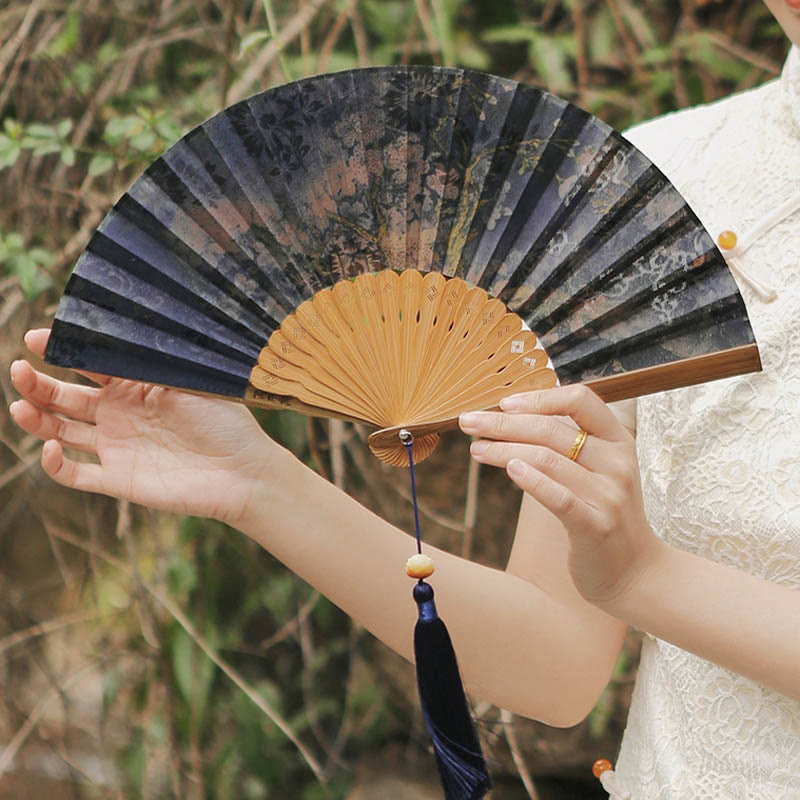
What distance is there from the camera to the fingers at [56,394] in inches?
30.8

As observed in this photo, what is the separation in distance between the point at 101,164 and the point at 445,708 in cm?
102

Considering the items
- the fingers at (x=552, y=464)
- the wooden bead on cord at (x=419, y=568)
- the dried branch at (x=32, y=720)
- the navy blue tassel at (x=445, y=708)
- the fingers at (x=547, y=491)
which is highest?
the fingers at (x=552, y=464)

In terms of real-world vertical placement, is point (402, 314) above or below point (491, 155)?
below

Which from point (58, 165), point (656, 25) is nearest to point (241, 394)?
point (58, 165)

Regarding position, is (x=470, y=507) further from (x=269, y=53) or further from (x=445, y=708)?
(x=445, y=708)

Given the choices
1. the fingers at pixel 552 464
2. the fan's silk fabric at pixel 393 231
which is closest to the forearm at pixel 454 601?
the fan's silk fabric at pixel 393 231

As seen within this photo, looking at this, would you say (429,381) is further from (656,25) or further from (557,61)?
(656,25)

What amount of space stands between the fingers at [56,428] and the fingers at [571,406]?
357 millimetres

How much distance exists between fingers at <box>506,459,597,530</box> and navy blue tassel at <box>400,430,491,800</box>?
106mm

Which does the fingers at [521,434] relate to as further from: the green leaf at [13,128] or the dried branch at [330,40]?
the dried branch at [330,40]

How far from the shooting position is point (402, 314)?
2.63 ft

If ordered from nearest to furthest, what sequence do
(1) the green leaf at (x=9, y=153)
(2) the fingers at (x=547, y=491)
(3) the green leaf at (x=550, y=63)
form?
(2) the fingers at (x=547, y=491), (1) the green leaf at (x=9, y=153), (3) the green leaf at (x=550, y=63)

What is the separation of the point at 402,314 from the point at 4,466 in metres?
1.15

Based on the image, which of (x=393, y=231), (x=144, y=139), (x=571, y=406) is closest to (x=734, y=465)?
(x=571, y=406)
